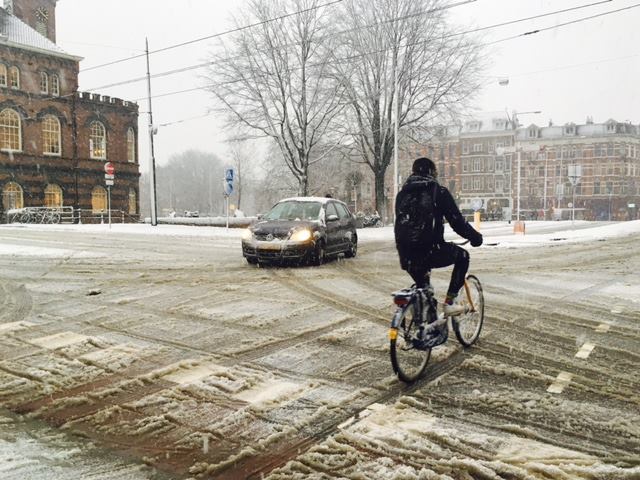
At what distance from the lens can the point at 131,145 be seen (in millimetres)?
50562

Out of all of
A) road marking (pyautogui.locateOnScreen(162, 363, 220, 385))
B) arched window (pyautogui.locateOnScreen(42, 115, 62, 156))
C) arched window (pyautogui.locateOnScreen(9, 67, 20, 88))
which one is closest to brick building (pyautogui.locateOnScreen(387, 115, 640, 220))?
arched window (pyautogui.locateOnScreen(42, 115, 62, 156))

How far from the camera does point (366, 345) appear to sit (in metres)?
5.76

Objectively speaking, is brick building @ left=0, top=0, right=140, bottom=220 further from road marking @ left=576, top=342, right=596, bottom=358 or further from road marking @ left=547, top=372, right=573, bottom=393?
road marking @ left=547, top=372, right=573, bottom=393

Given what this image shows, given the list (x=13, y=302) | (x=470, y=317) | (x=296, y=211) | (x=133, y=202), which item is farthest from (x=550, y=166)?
(x=13, y=302)

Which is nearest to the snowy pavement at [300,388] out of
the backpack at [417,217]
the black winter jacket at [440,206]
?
the backpack at [417,217]

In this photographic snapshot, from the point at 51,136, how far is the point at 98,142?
3.90 m

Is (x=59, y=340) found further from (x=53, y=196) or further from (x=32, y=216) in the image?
(x=53, y=196)

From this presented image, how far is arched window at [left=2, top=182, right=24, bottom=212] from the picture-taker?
4184 cm

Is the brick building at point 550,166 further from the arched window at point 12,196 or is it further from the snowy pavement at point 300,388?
the snowy pavement at point 300,388

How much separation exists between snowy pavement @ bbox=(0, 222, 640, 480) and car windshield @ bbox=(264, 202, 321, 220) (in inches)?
166

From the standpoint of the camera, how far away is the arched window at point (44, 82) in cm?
4453

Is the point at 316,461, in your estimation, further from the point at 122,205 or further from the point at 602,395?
the point at 122,205

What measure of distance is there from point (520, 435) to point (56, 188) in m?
47.8

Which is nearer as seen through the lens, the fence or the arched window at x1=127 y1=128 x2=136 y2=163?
the fence
